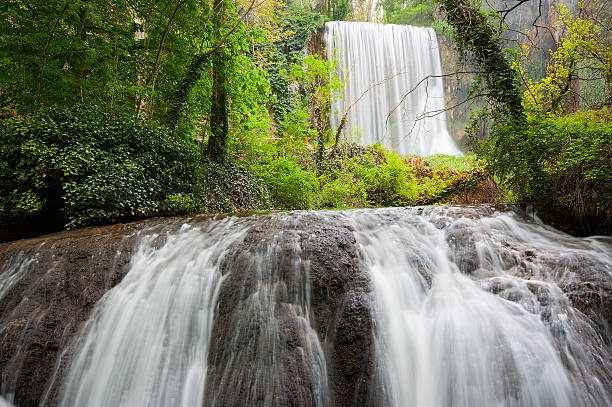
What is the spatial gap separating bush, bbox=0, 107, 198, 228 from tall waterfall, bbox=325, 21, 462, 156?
17.0 m

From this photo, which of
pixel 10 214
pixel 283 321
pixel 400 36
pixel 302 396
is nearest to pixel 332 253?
pixel 283 321

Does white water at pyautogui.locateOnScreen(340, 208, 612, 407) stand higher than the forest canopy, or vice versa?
the forest canopy

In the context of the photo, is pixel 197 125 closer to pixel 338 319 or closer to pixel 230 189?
pixel 230 189

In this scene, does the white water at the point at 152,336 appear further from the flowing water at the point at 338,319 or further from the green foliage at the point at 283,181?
the green foliage at the point at 283,181

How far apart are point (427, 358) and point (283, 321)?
53.4 inches

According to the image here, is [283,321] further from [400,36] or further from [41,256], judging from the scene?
[400,36]

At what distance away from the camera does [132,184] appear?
547cm

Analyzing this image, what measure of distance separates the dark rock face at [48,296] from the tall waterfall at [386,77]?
62.0 ft

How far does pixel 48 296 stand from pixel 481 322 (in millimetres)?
4540

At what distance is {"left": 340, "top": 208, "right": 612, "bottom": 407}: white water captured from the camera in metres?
2.63

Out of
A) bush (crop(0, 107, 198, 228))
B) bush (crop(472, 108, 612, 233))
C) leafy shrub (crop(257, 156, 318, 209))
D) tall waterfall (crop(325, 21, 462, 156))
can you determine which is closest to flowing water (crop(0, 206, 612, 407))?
bush (crop(472, 108, 612, 233))

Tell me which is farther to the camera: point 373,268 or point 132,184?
point 132,184

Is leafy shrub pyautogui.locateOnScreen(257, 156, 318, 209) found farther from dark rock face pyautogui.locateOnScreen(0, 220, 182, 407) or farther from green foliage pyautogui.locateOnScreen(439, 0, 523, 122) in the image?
dark rock face pyautogui.locateOnScreen(0, 220, 182, 407)

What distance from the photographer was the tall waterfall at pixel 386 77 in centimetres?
2214
